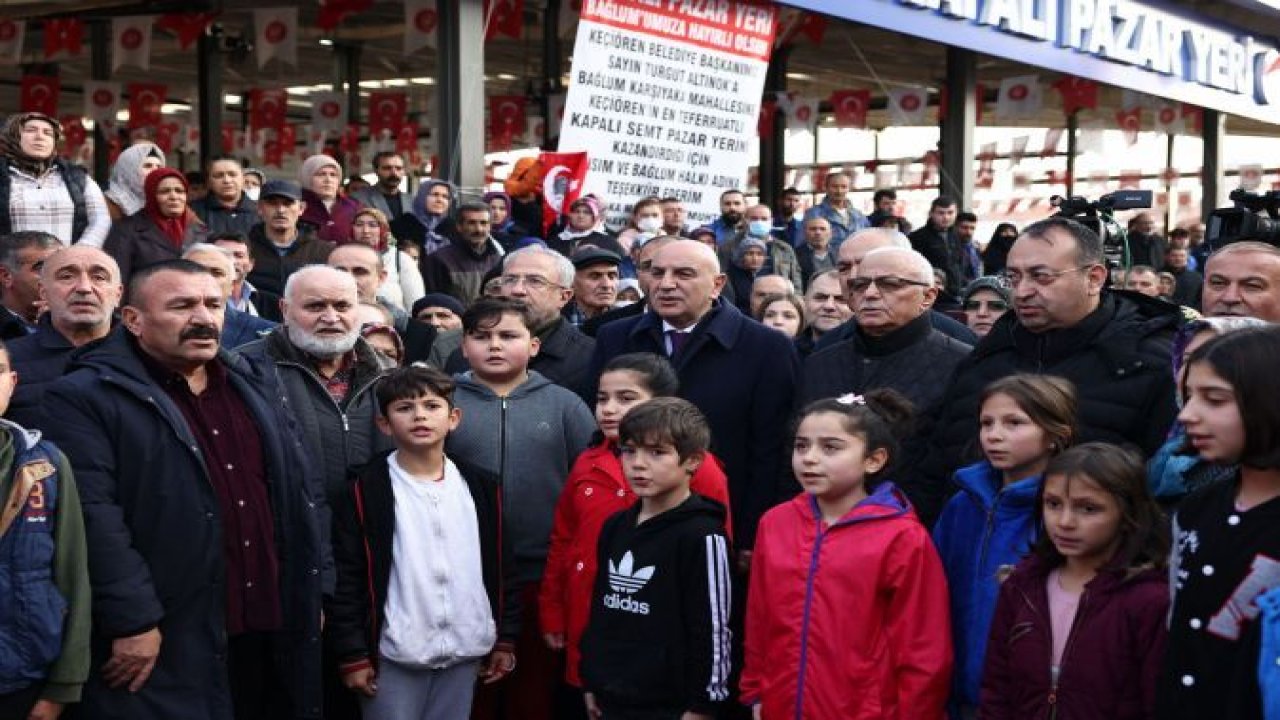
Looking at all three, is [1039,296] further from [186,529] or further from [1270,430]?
[186,529]

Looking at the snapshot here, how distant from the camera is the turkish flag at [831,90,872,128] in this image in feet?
67.9

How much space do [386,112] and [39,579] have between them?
66.3ft

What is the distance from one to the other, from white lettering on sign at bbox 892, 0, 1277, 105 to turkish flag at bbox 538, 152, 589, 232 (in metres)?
4.49

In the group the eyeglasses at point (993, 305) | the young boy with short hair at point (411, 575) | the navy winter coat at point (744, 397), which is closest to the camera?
the young boy with short hair at point (411, 575)

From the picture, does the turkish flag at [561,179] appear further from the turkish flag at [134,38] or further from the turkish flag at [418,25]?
the turkish flag at [134,38]

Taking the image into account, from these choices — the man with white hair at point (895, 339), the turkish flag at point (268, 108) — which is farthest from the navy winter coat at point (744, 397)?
the turkish flag at point (268, 108)

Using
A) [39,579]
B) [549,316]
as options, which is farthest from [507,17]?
[39,579]

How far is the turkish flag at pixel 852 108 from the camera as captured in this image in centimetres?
2070

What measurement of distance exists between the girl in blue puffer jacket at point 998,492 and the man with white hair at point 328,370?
2060 millimetres

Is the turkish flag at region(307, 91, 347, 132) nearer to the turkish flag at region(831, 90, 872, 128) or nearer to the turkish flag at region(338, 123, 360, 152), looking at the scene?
the turkish flag at region(338, 123, 360, 152)

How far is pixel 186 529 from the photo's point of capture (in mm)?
4340

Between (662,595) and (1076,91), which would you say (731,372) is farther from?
(1076,91)

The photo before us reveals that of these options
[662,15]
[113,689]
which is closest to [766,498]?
[113,689]

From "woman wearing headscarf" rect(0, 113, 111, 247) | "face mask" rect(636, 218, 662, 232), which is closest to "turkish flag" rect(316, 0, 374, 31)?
"face mask" rect(636, 218, 662, 232)
